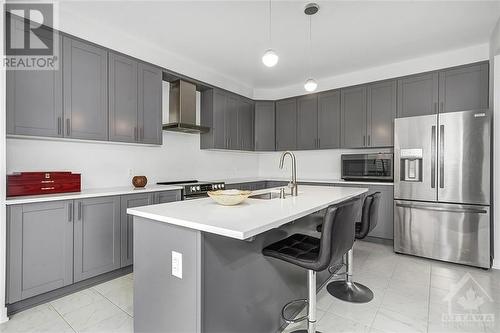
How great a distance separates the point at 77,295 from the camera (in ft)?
7.68

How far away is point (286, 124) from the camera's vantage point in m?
5.04

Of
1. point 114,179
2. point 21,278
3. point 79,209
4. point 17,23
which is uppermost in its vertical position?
point 17,23

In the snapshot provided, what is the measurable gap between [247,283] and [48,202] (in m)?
1.89

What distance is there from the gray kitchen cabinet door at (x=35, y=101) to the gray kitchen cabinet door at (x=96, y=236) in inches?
31.1

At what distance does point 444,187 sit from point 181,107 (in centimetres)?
356

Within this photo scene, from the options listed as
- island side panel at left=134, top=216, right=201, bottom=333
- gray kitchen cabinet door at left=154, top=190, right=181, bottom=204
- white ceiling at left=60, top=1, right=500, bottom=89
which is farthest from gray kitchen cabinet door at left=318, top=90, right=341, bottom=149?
island side panel at left=134, top=216, right=201, bottom=333

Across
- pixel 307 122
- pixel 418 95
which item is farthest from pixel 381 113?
pixel 307 122

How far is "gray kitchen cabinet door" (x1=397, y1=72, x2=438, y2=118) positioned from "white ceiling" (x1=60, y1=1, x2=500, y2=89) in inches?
13.6

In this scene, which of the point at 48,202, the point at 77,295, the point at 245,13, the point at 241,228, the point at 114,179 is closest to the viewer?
the point at 241,228

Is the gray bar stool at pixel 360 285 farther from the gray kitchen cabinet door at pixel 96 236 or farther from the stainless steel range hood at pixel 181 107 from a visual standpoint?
the stainless steel range hood at pixel 181 107

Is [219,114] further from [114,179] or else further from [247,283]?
[247,283]

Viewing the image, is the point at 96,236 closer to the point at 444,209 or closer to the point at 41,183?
the point at 41,183

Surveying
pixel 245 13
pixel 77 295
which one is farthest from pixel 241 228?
pixel 245 13
